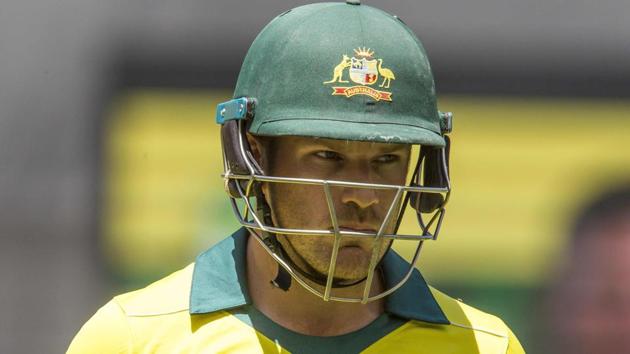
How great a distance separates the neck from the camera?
8.16 ft

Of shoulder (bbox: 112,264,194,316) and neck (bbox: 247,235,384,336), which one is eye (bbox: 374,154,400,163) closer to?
neck (bbox: 247,235,384,336)

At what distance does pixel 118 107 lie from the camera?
4652mm

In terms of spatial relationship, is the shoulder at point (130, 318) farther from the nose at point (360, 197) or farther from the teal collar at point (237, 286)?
the nose at point (360, 197)

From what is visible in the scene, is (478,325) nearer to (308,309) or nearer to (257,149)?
(308,309)

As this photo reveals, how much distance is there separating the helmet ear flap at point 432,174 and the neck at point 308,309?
0.22m

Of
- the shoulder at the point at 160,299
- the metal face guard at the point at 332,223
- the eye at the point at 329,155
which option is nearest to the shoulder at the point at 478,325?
the metal face guard at the point at 332,223

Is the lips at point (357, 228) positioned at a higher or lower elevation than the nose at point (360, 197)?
lower

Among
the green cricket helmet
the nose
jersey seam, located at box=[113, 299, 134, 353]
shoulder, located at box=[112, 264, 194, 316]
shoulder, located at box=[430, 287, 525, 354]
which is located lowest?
shoulder, located at box=[430, 287, 525, 354]

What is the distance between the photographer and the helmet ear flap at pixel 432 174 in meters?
2.58

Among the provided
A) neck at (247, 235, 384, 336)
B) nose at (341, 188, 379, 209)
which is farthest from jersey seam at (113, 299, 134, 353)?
nose at (341, 188, 379, 209)

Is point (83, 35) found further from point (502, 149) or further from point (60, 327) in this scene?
point (502, 149)

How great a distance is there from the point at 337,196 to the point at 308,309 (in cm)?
26

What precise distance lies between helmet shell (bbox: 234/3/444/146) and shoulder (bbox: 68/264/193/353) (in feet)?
1.22

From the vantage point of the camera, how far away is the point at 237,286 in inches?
99.0
